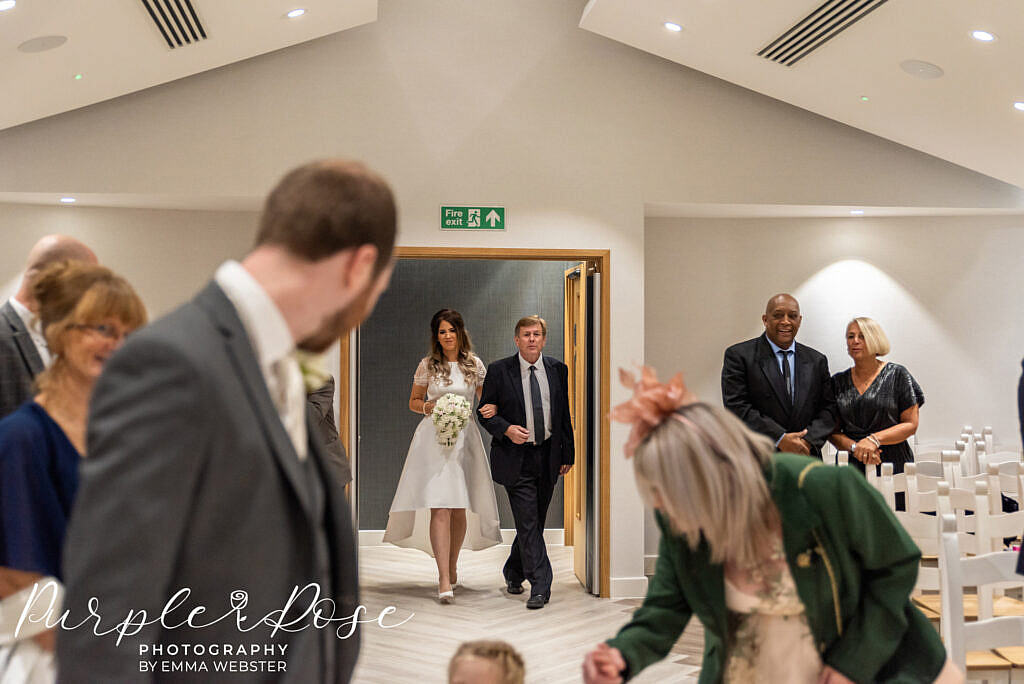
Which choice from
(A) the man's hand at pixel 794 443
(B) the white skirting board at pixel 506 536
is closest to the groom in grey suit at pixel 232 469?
(A) the man's hand at pixel 794 443

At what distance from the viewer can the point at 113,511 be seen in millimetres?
1030

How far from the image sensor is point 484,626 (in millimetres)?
5570

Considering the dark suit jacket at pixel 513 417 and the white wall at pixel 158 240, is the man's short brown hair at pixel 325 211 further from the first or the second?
the white wall at pixel 158 240

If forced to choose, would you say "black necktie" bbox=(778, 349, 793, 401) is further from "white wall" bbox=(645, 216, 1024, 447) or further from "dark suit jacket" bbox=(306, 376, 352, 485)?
"dark suit jacket" bbox=(306, 376, 352, 485)

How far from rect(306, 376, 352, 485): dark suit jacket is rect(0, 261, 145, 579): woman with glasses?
3.39m

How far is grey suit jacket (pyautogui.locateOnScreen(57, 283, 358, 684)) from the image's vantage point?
3.39ft

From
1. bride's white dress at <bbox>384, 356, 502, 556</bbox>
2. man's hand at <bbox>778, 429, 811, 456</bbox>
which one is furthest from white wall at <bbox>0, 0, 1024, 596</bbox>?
man's hand at <bbox>778, 429, 811, 456</bbox>

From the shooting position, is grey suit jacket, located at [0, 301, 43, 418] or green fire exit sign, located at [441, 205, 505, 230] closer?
grey suit jacket, located at [0, 301, 43, 418]

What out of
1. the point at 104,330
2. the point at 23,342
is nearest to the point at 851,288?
the point at 23,342

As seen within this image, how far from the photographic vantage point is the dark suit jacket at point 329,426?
5.25 meters

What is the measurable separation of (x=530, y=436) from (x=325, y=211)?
5.14 m

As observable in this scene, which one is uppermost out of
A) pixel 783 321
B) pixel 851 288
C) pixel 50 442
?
pixel 851 288

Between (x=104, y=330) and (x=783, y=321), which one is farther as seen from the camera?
(x=783, y=321)

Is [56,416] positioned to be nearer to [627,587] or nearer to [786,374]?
[786,374]
